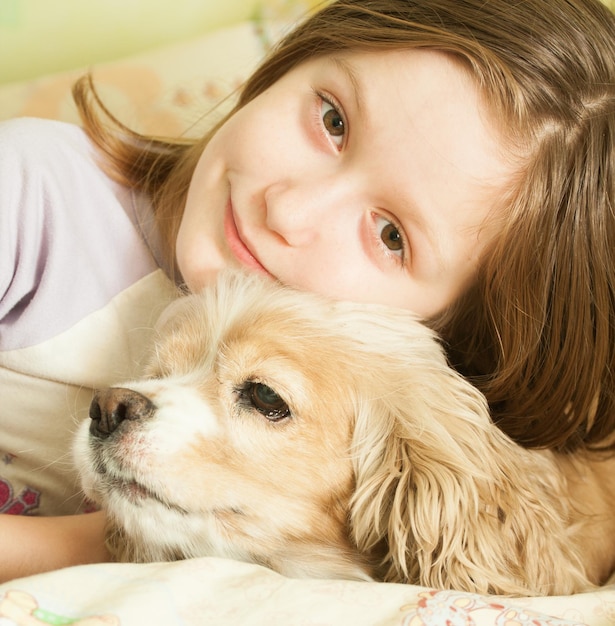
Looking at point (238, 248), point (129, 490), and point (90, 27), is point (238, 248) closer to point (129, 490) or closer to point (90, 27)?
point (129, 490)

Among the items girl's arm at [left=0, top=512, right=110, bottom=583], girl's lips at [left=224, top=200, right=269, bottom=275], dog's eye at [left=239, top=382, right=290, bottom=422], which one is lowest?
girl's arm at [left=0, top=512, right=110, bottom=583]

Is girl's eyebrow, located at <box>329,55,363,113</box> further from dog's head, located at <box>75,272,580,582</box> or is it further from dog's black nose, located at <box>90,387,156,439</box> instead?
dog's black nose, located at <box>90,387,156,439</box>

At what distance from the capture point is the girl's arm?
1.27 m

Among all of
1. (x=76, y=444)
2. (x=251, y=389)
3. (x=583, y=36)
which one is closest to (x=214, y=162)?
(x=251, y=389)

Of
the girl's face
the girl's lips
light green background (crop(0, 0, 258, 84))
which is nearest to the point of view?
the girl's face

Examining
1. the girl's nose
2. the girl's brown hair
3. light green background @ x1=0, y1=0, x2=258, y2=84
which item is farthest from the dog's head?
light green background @ x1=0, y1=0, x2=258, y2=84

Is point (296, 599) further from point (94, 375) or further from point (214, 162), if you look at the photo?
point (214, 162)

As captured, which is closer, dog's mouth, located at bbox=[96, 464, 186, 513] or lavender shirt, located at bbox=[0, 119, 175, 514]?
dog's mouth, located at bbox=[96, 464, 186, 513]

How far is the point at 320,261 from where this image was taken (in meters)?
1.35

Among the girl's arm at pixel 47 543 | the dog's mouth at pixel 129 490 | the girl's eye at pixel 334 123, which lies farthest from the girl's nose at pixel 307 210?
the girl's arm at pixel 47 543

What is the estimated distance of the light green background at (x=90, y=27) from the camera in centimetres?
253

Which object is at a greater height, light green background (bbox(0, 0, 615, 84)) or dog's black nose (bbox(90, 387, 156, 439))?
light green background (bbox(0, 0, 615, 84))

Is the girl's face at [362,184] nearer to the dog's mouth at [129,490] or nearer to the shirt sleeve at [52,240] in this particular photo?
the shirt sleeve at [52,240]

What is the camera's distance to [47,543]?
4.35ft
